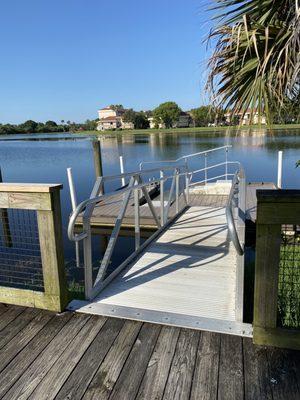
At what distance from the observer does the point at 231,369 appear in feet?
6.33

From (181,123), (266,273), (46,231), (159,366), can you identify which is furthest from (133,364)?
(181,123)

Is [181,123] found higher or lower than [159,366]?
higher

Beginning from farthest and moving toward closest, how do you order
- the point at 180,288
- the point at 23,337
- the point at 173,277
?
the point at 173,277 → the point at 180,288 → the point at 23,337

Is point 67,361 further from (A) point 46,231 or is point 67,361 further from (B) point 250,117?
(B) point 250,117

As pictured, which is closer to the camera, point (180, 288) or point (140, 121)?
point (180, 288)

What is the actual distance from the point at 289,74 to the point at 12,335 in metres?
3.04

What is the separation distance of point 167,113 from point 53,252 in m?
101

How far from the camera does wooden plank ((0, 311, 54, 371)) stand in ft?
6.93

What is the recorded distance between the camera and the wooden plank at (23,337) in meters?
2.11

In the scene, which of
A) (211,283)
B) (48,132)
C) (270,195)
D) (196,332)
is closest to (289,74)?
(270,195)

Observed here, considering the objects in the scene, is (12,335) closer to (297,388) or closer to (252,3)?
(297,388)

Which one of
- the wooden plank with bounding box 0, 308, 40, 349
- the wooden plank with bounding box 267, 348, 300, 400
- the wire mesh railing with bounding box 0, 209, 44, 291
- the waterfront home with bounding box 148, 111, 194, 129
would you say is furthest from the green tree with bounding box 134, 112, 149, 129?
the wooden plank with bounding box 267, 348, 300, 400

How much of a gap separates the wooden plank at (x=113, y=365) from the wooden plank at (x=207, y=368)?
445 mm

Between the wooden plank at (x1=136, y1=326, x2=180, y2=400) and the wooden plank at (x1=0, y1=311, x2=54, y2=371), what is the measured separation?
2.84 feet
